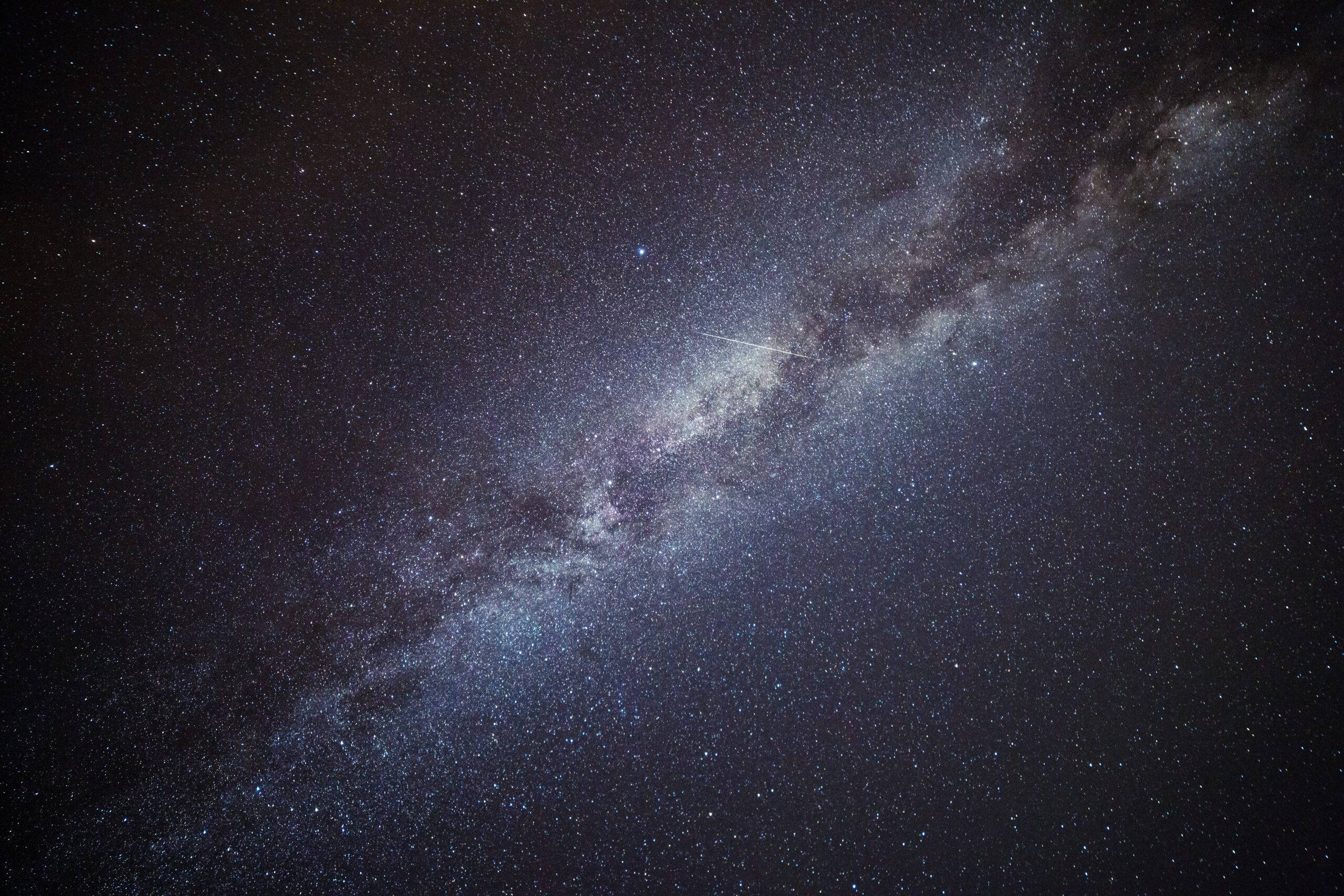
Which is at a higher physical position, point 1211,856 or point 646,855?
point 646,855

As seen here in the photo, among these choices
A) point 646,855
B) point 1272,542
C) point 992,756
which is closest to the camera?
point 646,855

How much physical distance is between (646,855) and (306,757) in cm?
178

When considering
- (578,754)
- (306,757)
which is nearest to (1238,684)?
(578,754)

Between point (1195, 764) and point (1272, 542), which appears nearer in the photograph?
point (1195, 764)

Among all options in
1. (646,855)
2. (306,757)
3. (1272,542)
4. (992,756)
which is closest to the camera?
(306,757)

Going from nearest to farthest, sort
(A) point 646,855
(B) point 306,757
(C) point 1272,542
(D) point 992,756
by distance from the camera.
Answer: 1. (B) point 306,757
2. (A) point 646,855
3. (D) point 992,756
4. (C) point 1272,542

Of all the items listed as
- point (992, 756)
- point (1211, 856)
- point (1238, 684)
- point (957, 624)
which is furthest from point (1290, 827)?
point (957, 624)

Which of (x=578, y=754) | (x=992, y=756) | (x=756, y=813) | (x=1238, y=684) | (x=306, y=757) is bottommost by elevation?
(x=1238, y=684)

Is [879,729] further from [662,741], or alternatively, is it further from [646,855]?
[646,855]

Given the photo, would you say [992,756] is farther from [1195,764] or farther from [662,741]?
[662,741]

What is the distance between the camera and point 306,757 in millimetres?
2246

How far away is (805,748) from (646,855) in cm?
102

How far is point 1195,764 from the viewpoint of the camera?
2725 mm

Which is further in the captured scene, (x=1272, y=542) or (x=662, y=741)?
(x=1272, y=542)
